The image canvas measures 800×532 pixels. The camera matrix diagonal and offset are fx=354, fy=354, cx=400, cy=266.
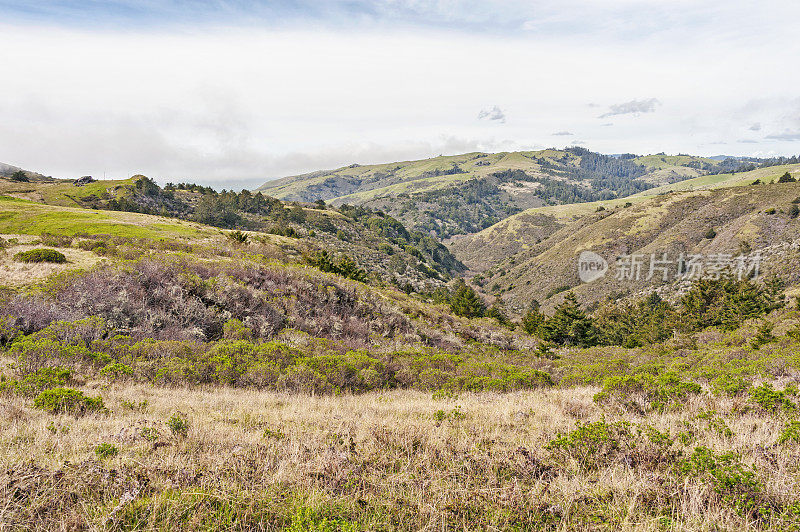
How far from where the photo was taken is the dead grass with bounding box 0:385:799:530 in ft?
10.9

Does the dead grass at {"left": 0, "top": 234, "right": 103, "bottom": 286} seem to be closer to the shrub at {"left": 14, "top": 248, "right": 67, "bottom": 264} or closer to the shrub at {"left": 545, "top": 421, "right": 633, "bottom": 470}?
the shrub at {"left": 14, "top": 248, "right": 67, "bottom": 264}

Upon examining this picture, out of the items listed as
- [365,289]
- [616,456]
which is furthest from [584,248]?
[616,456]

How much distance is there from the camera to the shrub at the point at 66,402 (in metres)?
5.79

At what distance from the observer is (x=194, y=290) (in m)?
16.2

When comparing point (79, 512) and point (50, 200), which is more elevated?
point (50, 200)

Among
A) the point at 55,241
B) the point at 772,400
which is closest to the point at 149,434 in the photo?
the point at 772,400

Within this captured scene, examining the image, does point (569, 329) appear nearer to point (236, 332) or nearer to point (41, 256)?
point (236, 332)

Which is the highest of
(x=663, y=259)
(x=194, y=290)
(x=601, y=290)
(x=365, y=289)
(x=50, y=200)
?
(x=50, y=200)

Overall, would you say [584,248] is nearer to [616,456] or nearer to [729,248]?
[729,248]

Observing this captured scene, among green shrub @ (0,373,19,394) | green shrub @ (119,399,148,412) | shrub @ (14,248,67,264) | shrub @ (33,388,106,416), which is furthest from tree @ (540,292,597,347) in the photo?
green shrub @ (0,373,19,394)

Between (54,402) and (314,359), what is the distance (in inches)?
220

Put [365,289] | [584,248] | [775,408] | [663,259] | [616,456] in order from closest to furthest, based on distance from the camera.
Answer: [616,456] < [775,408] < [365,289] < [663,259] < [584,248]

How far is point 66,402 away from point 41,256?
15.9 m
